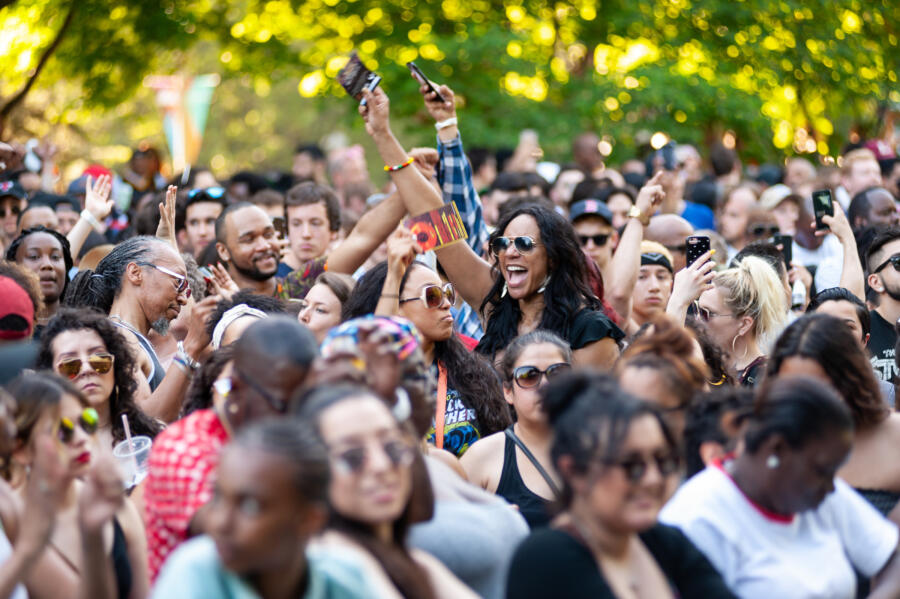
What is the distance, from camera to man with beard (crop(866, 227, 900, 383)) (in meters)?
6.27

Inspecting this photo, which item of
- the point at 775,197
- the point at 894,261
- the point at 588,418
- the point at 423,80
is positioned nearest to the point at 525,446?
the point at 588,418

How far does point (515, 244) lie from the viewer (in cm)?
580

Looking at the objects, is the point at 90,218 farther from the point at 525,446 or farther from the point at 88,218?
the point at 525,446

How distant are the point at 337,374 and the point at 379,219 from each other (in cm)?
351

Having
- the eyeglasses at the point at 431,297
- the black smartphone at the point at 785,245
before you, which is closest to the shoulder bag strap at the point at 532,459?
the eyeglasses at the point at 431,297

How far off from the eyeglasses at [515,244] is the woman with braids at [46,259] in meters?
2.94

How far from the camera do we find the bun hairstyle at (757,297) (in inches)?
234

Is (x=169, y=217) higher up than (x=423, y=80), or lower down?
lower down

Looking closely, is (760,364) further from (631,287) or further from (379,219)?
(379,219)

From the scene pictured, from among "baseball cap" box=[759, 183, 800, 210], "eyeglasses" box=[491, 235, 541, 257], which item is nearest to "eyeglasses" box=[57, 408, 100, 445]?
"eyeglasses" box=[491, 235, 541, 257]

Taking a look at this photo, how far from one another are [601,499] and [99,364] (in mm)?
2624

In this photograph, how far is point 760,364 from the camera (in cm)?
566

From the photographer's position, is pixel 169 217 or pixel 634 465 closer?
pixel 634 465

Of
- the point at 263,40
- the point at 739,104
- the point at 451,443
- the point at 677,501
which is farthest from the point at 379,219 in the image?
the point at 263,40
